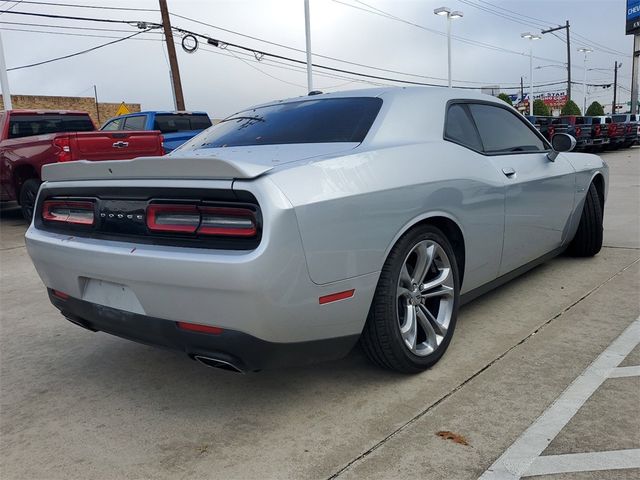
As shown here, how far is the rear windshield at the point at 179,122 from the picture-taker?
36.2 ft

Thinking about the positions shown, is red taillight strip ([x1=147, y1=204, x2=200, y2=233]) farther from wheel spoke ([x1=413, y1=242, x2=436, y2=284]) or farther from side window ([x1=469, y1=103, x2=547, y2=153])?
side window ([x1=469, y1=103, x2=547, y2=153])

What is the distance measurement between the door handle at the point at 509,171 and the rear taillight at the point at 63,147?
19.8 feet

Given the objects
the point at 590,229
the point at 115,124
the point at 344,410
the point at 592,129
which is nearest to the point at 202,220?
the point at 344,410

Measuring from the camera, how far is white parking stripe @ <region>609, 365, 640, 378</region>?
2.79 metres

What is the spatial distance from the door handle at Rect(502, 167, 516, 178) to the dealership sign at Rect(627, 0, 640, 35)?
40954 millimetres

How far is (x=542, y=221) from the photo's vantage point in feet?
13.0

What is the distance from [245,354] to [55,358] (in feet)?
5.95

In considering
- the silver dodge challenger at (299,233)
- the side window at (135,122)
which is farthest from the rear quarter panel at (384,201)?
the side window at (135,122)

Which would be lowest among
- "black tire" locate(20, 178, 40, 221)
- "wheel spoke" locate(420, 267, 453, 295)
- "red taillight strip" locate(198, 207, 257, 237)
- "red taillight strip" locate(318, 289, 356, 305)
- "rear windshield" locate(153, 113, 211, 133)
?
"wheel spoke" locate(420, 267, 453, 295)

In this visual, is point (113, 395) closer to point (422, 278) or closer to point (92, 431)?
point (92, 431)

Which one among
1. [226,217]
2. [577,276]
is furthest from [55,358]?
[577,276]

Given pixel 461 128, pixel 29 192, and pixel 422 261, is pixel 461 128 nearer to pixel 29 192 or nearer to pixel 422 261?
pixel 422 261

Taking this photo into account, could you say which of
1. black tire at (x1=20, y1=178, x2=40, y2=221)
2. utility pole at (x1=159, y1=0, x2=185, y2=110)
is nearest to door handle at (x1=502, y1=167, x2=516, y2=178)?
black tire at (x1=20, y1=178, x2=40, y2=221)

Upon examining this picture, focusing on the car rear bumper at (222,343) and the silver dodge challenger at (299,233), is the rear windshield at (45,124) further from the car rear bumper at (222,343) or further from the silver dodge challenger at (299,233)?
the car rear bumper at (222,343)
